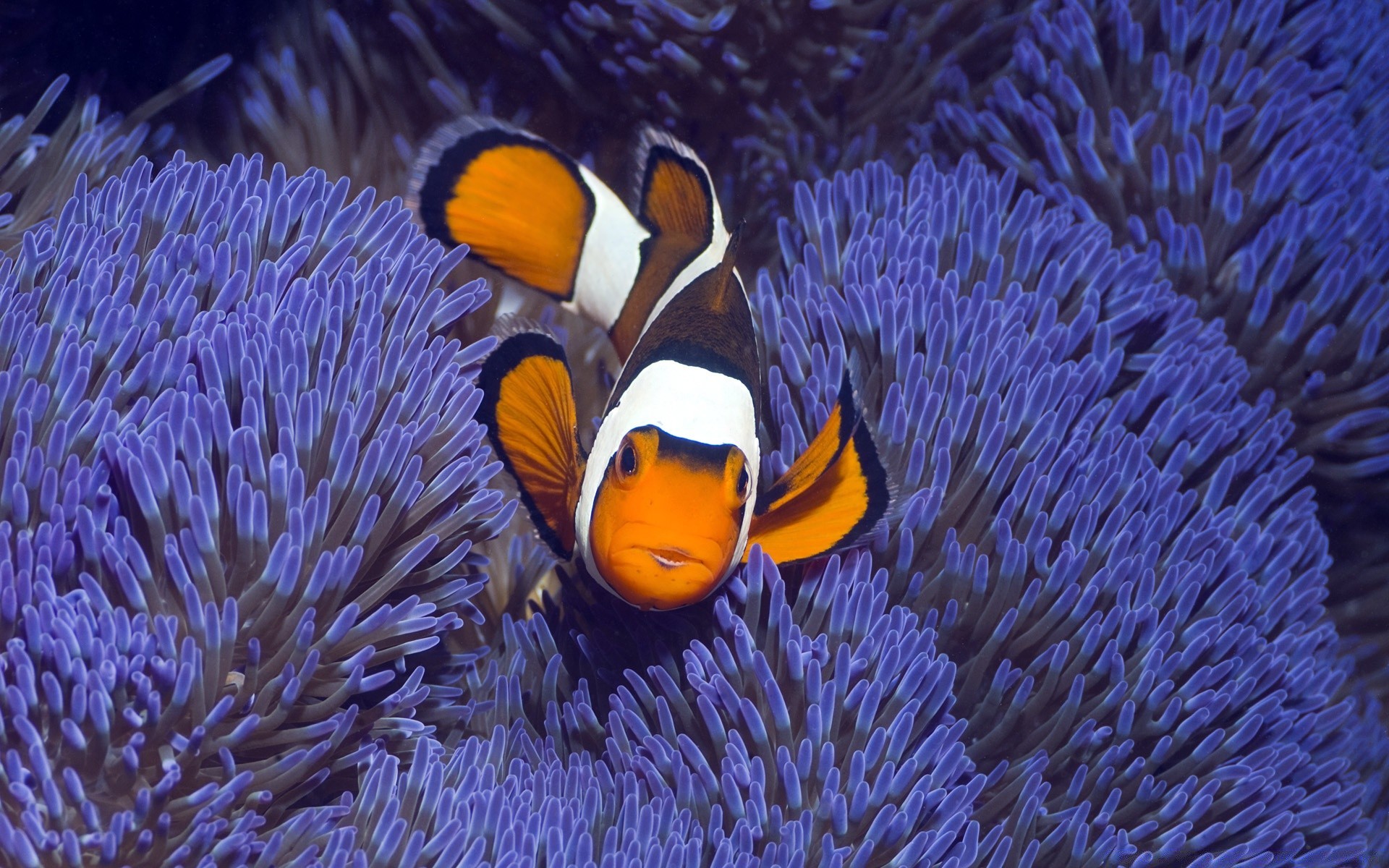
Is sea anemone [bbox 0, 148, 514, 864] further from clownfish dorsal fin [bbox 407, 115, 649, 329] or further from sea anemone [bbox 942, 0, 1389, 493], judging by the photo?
sea anemone [bbox 942, 0, 1389, 493]

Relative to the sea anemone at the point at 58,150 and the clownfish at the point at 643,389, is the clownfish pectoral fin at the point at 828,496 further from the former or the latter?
the sea anemone at the point at 58,150

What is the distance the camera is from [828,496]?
1.16 m

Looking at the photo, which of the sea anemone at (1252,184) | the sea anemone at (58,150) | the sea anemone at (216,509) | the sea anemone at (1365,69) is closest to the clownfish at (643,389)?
the sea anemone at (216,509)

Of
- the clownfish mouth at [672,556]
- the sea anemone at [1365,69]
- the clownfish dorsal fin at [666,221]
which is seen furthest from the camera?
the sea anemone at [1365,69]

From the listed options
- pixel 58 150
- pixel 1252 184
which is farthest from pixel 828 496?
pixel 58 150

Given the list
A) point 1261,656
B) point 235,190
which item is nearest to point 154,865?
point 235,190

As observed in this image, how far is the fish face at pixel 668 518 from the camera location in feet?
3.15

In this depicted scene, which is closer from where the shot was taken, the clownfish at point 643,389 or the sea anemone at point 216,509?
the sea anemone at point 216,509

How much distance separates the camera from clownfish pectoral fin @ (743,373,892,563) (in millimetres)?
1125

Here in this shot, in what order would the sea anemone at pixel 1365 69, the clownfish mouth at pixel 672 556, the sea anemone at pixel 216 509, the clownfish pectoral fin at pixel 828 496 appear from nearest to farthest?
the sea anemone at pixel 216 509
the clownfish mouth at pixel 672 556
the clownfish pectoral fin at pixel 828 496
the sea anemone at pixel 1365 69

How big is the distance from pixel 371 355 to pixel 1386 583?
1783 millimetres

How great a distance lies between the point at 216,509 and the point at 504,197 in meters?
0.73

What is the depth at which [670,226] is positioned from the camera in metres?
1.49

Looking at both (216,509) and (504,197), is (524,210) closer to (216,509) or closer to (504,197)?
(504,197)
